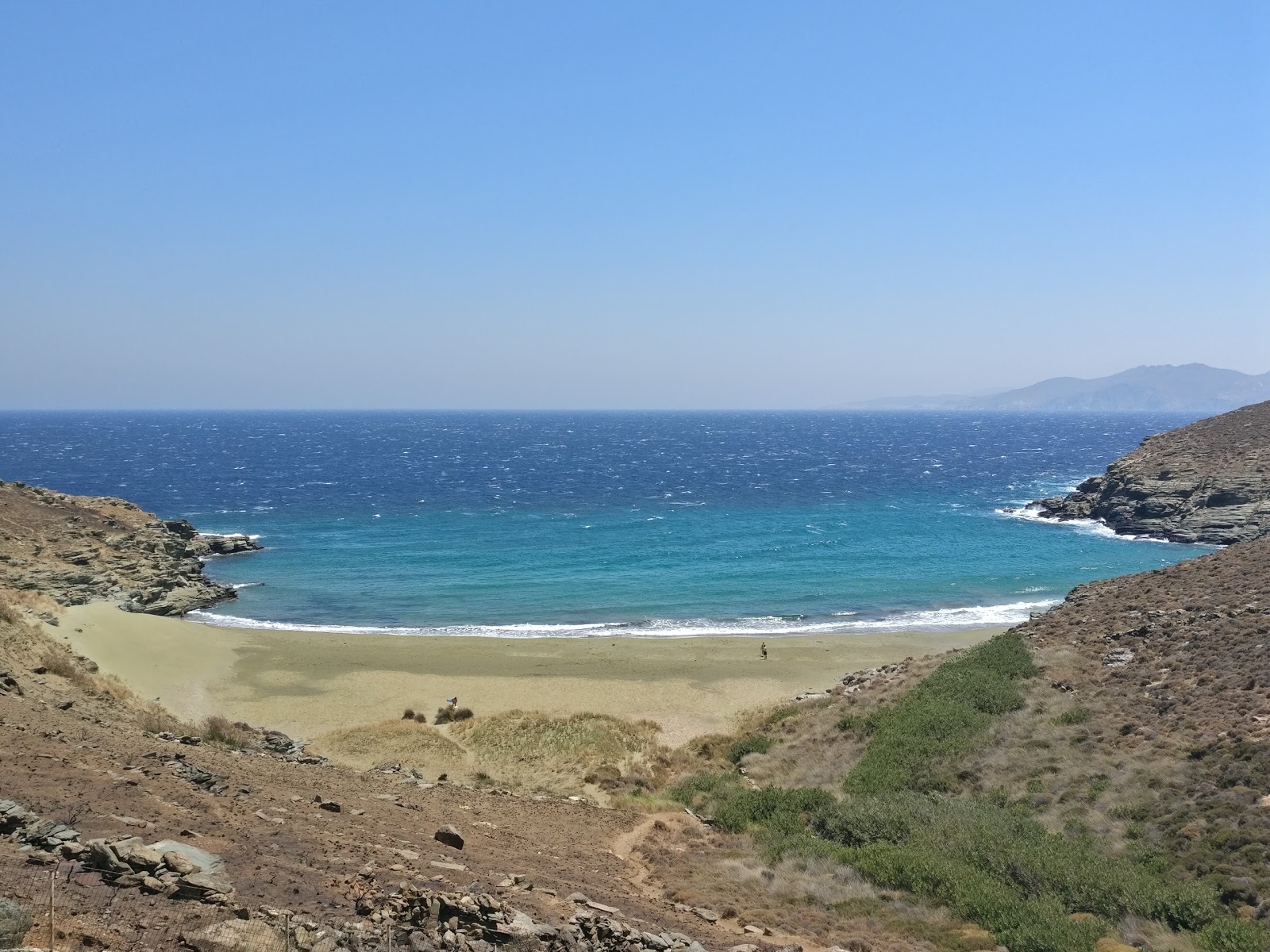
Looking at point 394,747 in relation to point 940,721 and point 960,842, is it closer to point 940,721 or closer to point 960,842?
point 940,721

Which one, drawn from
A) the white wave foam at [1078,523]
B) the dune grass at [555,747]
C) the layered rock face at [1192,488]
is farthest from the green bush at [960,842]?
the layered rock face at [1192,488]

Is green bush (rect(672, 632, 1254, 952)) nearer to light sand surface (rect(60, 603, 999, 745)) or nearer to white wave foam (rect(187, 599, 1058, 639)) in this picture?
light sand surface (rect(60, 603, 999, 745))

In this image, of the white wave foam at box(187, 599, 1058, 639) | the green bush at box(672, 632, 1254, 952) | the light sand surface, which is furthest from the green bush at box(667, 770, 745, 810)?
the white wave foam at box(187, 599, 1058, 639)

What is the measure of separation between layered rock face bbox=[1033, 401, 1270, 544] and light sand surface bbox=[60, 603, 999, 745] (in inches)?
1501

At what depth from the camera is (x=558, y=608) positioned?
47.5m

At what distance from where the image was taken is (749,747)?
82.1ft

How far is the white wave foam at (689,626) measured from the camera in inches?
1706

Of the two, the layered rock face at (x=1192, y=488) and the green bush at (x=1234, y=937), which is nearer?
the green bush at (x=1234, y=937)

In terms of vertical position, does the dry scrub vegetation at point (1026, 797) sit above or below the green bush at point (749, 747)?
above

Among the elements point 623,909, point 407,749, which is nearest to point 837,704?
point 407,749

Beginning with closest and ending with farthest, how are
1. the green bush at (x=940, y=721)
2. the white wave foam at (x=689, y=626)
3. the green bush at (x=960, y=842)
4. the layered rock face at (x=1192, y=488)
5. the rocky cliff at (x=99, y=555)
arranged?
the green bush at (x=960, y=842) → the green bush at (x=940, y=721) → the white wave foam at (x=689, y=626) → the rocky cliff at (x=99, y=555) → the layered rock face at (x=1192, y=488)

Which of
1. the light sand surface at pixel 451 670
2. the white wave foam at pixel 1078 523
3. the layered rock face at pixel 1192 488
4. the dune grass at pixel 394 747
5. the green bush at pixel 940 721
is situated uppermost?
the layered rock face at pixel 1192 488

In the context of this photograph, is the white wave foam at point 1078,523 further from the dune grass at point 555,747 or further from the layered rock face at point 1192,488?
the dune grass at point 555,747

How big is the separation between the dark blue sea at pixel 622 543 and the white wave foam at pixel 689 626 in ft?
0.54
